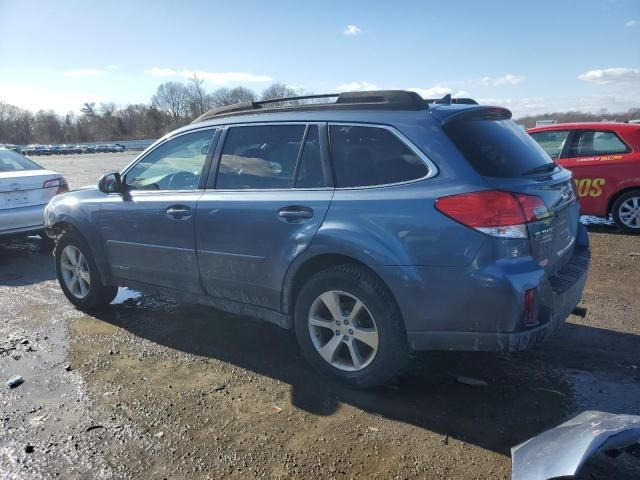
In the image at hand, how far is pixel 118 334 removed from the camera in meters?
4.87

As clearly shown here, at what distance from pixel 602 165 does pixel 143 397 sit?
7.47m

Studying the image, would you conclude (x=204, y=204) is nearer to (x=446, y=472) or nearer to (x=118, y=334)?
→ (x=118, y=334)

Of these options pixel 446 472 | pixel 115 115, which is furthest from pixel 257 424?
pixel 115 115

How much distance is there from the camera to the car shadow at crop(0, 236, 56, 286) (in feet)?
22.9

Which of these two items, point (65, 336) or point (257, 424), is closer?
point (257, 424)

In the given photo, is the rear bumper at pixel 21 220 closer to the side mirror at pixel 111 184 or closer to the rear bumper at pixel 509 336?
the side mirror at pixel 111 184

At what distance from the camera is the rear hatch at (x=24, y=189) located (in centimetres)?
805

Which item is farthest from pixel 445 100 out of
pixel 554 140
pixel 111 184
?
pixel 554 140

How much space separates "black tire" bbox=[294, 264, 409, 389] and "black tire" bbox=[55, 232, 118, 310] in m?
2.60

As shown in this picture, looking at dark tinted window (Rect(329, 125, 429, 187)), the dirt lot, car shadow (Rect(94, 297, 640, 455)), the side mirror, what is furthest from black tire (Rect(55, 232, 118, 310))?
dark tinted window (Rect(329, 125, 429, 187))

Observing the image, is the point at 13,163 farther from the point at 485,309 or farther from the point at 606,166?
the point at 606,166

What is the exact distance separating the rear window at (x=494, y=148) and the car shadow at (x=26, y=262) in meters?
5.69

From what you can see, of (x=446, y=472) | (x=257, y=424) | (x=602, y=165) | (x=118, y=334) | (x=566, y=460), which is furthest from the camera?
(x=602, y=165)

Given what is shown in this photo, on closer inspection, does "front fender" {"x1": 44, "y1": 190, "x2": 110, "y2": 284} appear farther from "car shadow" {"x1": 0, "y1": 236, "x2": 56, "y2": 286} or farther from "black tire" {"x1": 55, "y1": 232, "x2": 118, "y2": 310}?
"car shadow" {"x1": 0, "y1": 236, "x2": 56, "y2": 286}
